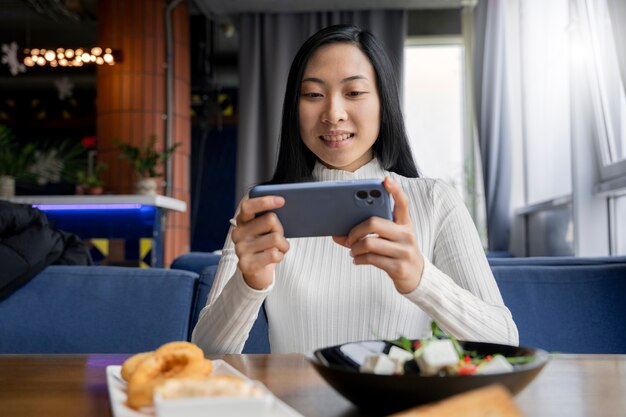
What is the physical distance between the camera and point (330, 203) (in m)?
0.95

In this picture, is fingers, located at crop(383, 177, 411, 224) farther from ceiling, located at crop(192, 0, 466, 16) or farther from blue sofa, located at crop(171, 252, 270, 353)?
ceiling, located at crop(192, 0, 466, 16)

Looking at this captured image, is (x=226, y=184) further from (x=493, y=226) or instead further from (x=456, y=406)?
(x=456, y=406)

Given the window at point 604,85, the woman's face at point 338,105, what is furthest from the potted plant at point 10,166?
the woman's face at point 338,105

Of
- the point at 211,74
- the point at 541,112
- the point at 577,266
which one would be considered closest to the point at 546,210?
the point at 541,112

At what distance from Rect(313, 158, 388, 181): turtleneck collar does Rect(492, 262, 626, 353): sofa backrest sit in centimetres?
47

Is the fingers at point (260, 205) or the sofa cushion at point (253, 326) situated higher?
the fingers at point (260, 205)

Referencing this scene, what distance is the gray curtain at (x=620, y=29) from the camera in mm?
2346

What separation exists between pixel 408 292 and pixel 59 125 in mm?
9712

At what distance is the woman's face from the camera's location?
145 centimetres

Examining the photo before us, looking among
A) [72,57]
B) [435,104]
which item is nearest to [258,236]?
[72,57]

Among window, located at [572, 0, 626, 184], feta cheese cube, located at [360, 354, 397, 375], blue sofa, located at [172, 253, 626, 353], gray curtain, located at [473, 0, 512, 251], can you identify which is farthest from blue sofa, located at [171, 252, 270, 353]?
gray curtain, located at [473, 0, 512, 251]

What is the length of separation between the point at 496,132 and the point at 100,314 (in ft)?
13.1

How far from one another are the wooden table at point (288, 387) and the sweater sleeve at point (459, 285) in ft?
0.48

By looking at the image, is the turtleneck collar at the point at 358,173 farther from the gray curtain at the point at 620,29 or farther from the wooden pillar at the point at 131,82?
the wooden pillar at the point at 131,82
